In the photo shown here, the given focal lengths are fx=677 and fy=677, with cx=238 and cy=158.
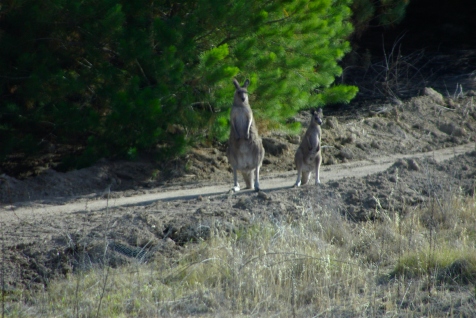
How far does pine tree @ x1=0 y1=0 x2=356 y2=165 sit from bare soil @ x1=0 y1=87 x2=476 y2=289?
0.88 metres

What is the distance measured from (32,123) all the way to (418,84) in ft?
39.1

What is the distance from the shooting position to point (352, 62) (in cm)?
2086

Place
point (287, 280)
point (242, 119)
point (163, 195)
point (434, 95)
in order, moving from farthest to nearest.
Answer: point (434, 95)
point (163, 195)
point (242, 119)
point (287, 280)

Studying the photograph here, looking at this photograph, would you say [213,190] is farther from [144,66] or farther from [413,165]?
[413,165]

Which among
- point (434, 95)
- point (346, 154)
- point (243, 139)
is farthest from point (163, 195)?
point (434, 95)

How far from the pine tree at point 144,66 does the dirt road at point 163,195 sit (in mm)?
1423

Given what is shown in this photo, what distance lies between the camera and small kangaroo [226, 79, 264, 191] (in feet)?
39.1

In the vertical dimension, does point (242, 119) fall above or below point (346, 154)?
above

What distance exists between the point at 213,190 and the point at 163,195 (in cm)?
93

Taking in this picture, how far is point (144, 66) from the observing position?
13.5 meters

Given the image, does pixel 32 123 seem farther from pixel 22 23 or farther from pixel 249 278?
pixel 249 278

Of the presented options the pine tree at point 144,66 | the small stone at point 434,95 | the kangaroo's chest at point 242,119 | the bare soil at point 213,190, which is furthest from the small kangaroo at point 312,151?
the small stone at point 434,95

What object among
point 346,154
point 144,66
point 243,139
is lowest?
point 346,154

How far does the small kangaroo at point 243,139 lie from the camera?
1193cm
